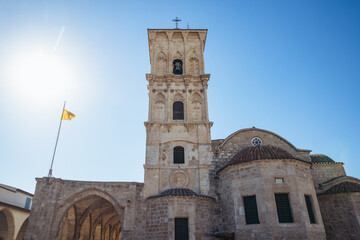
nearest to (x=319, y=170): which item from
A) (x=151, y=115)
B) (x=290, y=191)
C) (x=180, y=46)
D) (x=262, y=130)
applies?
(x=262, y=130)

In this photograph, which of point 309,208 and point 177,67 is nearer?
point 309,208

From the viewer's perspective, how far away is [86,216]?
802 inches

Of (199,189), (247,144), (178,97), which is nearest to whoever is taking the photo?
(199,189)

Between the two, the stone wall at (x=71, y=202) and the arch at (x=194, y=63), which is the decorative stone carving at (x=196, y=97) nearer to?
the arch at (x=194, y=63)

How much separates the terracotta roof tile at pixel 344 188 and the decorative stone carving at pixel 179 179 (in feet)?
31.2

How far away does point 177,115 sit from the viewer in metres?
20.2

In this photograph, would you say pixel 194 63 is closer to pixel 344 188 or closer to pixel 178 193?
pixel 178 193

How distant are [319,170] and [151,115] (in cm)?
1396

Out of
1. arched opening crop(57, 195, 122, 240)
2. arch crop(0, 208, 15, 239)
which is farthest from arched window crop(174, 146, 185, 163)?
arch crop(0, 208, 15, 239)

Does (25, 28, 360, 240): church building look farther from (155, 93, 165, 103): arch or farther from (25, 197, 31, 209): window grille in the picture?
(25, 197, 31, 209): window grille

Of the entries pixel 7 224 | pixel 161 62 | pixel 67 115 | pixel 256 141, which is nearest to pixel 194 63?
pixel 161 62

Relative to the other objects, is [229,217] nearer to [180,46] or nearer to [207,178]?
[207,178]

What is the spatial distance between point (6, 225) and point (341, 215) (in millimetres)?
25969

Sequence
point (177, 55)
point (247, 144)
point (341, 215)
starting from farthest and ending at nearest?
point (177, 55), point (247, 144), point (341, 215)
